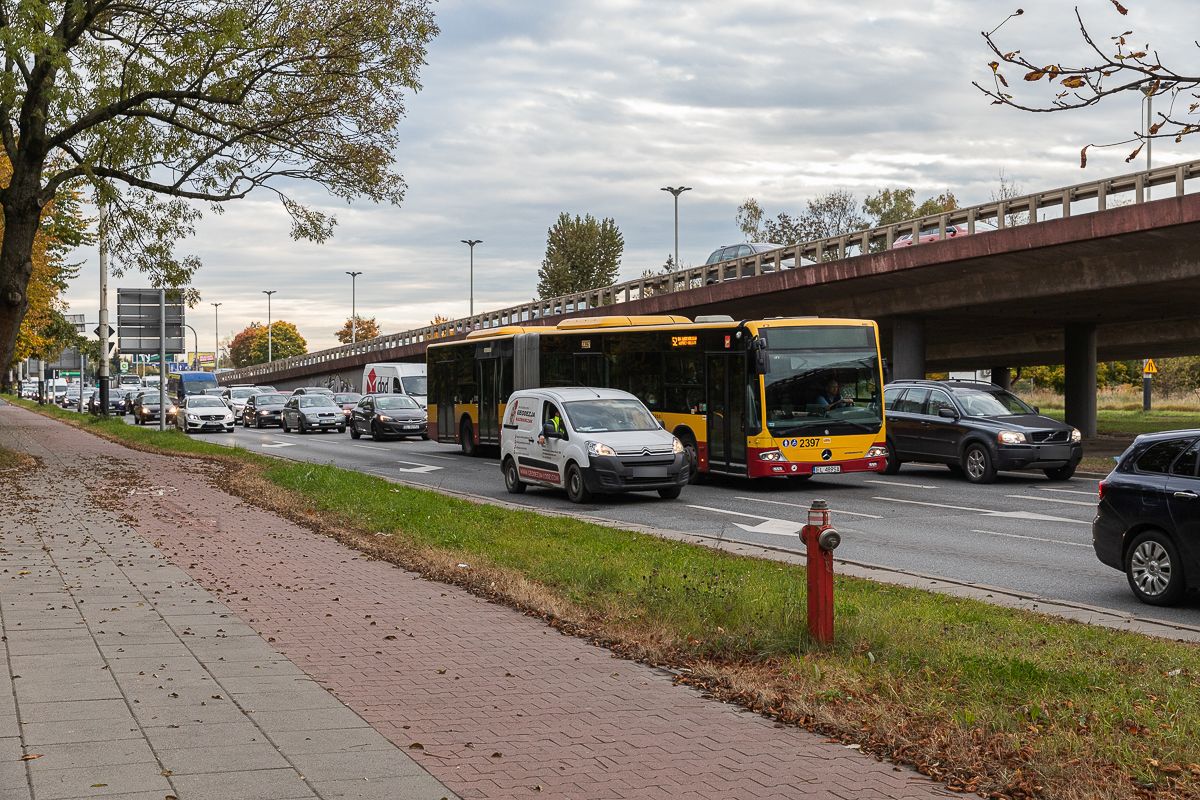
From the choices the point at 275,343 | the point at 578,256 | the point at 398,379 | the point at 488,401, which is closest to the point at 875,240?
the point at 488,401

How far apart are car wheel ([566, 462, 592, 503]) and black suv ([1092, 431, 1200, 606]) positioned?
9.29 metres

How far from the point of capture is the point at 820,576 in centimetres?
771

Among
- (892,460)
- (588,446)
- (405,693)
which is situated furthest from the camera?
(892,460)

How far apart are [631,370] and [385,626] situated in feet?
54.0

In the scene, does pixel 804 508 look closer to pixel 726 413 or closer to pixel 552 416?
pixel 726 413

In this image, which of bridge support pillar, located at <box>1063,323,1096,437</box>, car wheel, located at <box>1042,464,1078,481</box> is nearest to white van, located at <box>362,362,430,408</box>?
bridge support pillar, located at <box>1063,323,1096,437</box>

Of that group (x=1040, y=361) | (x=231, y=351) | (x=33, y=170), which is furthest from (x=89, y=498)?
(x=231, y=351)

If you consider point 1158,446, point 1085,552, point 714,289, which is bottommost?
point 1085,552

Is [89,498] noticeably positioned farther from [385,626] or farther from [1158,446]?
[1158,446]

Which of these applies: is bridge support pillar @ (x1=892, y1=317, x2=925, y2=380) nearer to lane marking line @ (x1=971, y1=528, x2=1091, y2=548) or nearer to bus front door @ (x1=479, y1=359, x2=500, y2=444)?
bus front door @ (x1=479, y1=359, x2=500, y2=444)

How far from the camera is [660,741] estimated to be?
230 inches

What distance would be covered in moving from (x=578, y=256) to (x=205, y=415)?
55.0m

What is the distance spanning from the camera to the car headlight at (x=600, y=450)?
62.5 ft

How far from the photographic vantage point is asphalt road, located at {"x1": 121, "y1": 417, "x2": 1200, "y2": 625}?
12.3 m
